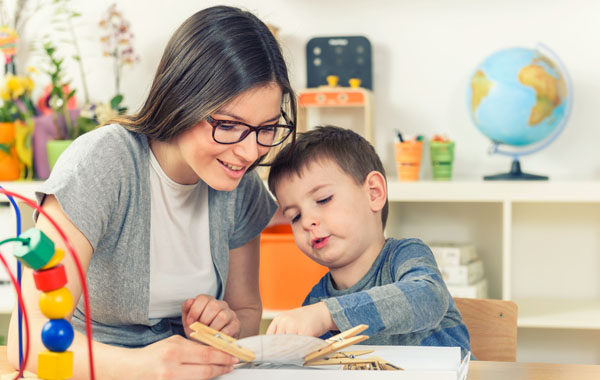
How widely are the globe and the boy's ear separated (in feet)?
3.39

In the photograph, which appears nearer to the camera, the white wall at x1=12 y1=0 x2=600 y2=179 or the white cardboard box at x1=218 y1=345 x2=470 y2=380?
the white cardboard box at x1=218 y1=345 x2=470 y2=380

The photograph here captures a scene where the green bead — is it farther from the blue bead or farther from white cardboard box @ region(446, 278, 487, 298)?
white cardboard box @ region(446, 278, 487, 298)

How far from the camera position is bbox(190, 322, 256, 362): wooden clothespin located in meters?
0.59

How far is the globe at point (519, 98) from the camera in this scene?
207 centimetres

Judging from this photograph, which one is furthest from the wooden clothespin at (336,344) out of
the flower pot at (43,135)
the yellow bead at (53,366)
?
the flower pot at (43,135)

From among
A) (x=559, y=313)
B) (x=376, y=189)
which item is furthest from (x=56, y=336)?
(x=559, y=313)

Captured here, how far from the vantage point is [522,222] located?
245cm

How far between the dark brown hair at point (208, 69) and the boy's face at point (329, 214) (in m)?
0.19

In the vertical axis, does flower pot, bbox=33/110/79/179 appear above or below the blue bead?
→ below

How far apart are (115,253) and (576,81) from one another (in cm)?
186

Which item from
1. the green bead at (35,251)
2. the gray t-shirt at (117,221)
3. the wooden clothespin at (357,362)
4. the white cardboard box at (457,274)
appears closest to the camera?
the green bead at (35,251)

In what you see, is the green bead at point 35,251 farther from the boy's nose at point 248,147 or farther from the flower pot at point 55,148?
the flower pot at point 55,148

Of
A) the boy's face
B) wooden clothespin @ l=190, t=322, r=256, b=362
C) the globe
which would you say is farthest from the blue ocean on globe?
Answer: wooden clothespin @ l=190, t=322, r=256, b=362

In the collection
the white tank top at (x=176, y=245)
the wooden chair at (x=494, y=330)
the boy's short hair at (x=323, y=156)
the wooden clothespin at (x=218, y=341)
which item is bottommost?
the wooden chair at (x=494, y=330)
